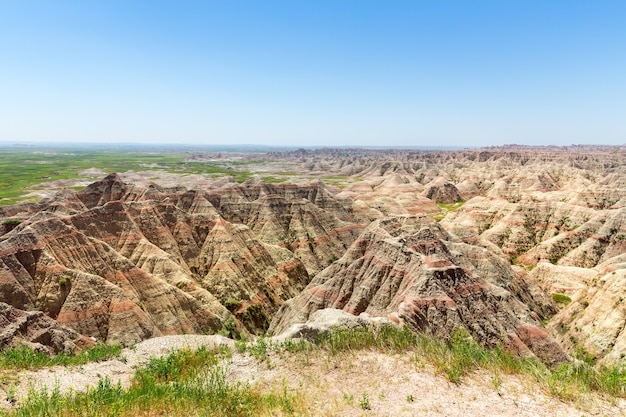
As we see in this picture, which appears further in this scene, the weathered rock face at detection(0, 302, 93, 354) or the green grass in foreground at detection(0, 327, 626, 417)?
the weathered rock face at detection(0, 302, 93, 354)

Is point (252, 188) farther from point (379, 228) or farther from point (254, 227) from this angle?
point (379, 228)

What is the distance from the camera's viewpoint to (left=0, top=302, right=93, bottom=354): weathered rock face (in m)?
23.6

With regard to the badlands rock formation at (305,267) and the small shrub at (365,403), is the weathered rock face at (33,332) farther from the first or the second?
the small shrub at (365,403)

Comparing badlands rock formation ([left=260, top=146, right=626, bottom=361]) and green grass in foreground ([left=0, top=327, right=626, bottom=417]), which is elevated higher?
green grass in foreground ([left=0, top=327, right=626, bottom=417])

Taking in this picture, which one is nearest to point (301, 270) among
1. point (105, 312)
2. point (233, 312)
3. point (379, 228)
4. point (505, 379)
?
point (233, 312)

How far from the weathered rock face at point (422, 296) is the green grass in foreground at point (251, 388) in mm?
12632

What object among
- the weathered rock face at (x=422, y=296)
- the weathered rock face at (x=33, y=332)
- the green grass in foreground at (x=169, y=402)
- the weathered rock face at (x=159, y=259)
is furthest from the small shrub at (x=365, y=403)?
the weathered rock face at (x=33, y=332)

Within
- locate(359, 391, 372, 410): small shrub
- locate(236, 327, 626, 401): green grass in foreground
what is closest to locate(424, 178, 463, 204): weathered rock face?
locate(236, 327, 626, 401): green grass in foreground

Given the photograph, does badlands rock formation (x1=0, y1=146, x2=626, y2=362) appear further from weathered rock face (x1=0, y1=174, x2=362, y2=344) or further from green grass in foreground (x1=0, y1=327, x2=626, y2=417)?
green grass in foreground (x1=0, y1=327, x2=626, y2=417)

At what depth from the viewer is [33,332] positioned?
1013 inches

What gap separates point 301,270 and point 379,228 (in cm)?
2514

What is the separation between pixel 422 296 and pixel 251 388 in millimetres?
20318

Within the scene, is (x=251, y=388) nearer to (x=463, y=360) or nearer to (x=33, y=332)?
(x=463, y=360)

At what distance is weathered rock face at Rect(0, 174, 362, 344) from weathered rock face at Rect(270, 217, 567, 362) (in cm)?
1335
